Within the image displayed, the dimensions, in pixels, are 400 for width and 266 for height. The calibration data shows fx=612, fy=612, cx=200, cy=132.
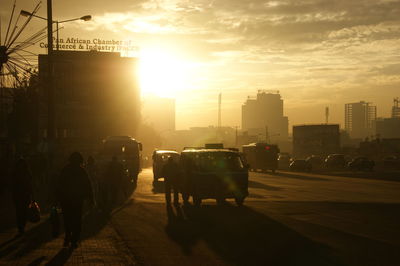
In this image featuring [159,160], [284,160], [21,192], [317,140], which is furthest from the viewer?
[317,140]

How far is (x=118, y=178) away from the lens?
892 inches

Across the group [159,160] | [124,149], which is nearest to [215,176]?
[124,149]

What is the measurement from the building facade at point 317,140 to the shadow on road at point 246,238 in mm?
157616

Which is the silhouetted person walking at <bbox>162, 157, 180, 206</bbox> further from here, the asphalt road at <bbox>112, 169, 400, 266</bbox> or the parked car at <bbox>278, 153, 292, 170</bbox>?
the parked car at <bbox>278, 153, 292, 170</bbox>

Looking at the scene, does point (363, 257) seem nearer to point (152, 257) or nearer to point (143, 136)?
point (152, 257)

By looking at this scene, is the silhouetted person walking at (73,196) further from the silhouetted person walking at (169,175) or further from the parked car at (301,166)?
the parked car at (301,166)

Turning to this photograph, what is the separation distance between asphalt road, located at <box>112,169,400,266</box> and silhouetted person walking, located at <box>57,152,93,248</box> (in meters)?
1.21

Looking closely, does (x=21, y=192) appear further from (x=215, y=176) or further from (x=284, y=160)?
(x=284, y=160)

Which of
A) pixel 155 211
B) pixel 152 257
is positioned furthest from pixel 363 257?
pixel 155 211

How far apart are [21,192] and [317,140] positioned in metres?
168

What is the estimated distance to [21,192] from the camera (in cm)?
1466

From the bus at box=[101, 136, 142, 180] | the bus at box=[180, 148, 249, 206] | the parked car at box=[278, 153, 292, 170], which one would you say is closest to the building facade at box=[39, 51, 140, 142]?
the parked car at box=[278, 153, 292, 170]

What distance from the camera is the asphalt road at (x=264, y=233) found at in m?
11.3

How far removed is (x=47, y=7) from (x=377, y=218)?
18947 mm
